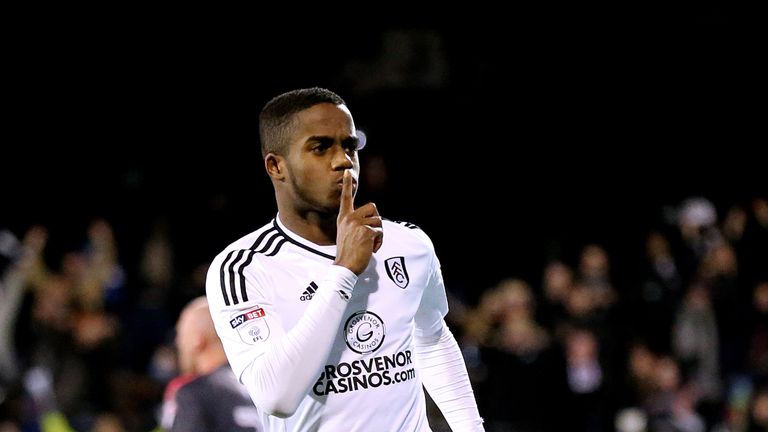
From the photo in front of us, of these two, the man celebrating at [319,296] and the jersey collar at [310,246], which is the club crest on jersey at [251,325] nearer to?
the man celebrating at [319,296]

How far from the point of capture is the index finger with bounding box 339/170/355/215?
283 cm

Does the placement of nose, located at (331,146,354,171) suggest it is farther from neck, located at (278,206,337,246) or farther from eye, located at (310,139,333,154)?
neck, located at (278,206,337,246)

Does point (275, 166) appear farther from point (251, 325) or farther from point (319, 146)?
point (251, 325)

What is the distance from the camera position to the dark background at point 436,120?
36.9 ft

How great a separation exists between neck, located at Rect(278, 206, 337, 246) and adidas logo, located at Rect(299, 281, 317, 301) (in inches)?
5.5

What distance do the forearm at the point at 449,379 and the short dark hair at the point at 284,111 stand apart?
66 centimetres

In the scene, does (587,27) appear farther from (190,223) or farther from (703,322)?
(190,223)

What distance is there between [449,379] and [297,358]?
70 cm

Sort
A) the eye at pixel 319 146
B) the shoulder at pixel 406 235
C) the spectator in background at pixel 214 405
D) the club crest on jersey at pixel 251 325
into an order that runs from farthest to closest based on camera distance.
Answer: the spectator in background at pixel 214 405 < the shoulder at pixel 406 235 < the eye at pixel 319 146 < the club crest on jersey at pixel 251 325

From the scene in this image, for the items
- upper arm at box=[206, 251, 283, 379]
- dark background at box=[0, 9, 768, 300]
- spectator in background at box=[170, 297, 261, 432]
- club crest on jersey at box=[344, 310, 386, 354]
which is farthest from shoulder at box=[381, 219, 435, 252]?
dark background at box=[0, 9, 768, 300]

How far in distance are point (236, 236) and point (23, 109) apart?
12.6ft

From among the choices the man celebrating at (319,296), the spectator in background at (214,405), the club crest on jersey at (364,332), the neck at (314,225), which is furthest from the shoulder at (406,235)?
the spectator in background at (214,405)

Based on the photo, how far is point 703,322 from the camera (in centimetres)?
1059

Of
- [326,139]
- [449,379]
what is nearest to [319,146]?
[326,139]
